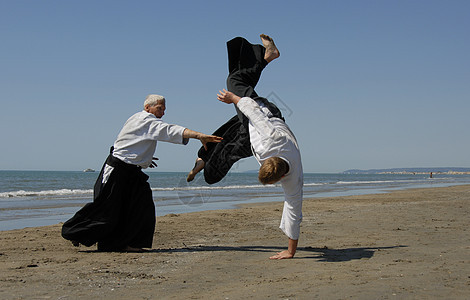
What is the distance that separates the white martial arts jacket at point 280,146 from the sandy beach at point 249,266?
0.56m

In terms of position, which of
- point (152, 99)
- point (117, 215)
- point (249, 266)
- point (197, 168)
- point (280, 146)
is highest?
point (152, 99)

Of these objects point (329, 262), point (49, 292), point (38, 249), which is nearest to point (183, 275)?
point (49, 292)

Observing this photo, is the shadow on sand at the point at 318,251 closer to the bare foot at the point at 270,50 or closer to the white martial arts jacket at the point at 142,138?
the white martial arts jacket at the point at 142,138

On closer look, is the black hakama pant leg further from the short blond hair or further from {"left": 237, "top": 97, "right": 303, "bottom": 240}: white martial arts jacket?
the short blond hair

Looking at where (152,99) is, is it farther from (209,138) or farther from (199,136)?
(209,138)

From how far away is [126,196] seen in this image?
608cm

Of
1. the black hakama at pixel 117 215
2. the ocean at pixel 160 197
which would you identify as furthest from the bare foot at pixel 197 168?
the black hakama at pixel 117 215

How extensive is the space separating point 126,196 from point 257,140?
222 centimetres

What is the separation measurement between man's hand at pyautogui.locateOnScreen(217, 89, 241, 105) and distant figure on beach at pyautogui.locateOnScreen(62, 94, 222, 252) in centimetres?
68

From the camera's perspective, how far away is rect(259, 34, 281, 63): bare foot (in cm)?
551

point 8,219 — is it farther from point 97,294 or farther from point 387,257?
point 387,257

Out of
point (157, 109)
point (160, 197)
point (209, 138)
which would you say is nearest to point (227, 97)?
point (209, 138)

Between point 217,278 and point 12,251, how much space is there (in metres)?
3.26

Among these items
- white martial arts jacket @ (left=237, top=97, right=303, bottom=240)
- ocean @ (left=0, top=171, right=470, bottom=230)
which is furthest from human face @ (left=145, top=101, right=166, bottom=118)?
white martial arts jacket @ (left=237, top=97, right=303, bottom=240)
